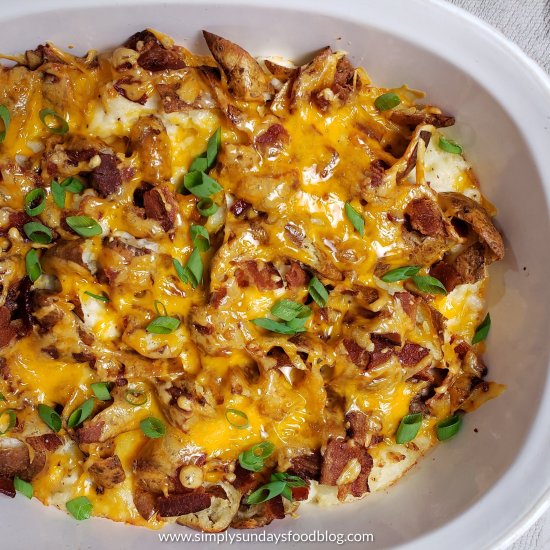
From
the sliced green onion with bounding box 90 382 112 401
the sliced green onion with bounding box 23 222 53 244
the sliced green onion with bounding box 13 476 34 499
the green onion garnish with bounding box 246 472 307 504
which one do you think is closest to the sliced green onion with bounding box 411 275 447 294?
the green onion garnish with bounding box 246 472 307 504

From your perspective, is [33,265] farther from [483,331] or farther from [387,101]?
[483,331]

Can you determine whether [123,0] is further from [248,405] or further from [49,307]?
[248,405]

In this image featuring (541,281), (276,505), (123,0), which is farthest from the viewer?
(276,505)

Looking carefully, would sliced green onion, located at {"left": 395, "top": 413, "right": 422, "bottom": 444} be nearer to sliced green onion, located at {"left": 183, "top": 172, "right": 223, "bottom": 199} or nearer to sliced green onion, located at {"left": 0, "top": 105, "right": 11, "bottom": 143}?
sliced green onion, located at {"left": 183, "top": 172, "right": 223, "bottom": 199}

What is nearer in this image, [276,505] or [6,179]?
[6,179]

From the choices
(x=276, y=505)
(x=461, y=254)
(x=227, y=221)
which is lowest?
(x=276, y=505)

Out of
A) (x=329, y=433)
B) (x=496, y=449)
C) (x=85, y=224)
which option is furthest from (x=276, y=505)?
(x=85, y=224)

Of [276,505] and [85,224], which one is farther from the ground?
[85,224]
